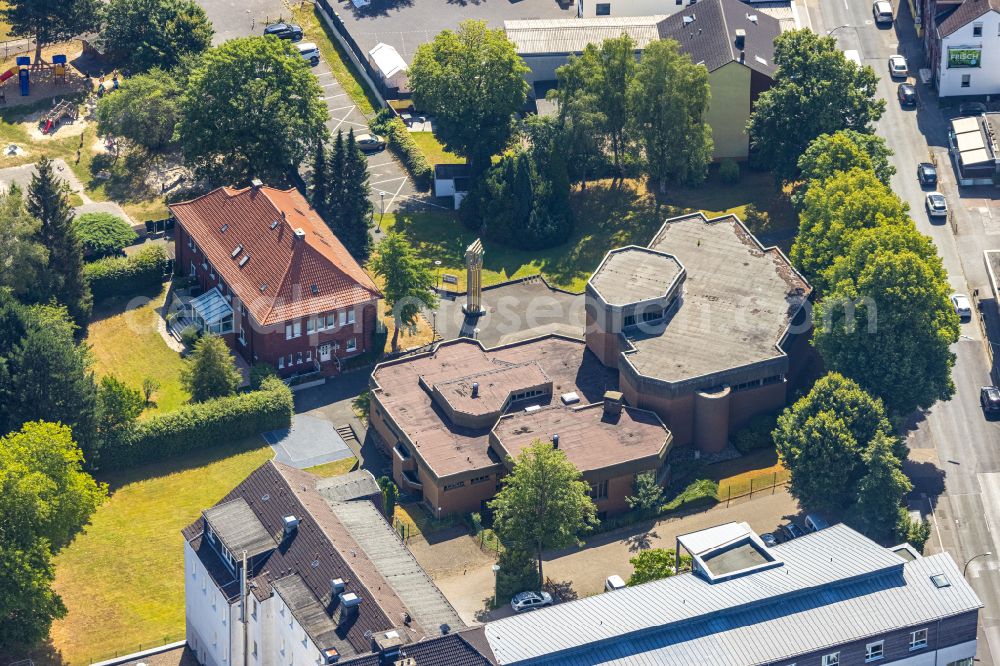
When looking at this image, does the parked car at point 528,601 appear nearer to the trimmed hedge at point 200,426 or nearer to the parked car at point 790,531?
the parked car at point 790,531

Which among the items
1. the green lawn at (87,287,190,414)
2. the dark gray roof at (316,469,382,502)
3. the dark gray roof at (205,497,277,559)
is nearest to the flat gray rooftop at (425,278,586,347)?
the green lawn at (87,287,190,414)

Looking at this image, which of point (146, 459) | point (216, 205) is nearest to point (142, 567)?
point (146, 459)

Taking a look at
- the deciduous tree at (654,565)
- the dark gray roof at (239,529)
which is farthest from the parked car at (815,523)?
the dark gray roof at (239,529)

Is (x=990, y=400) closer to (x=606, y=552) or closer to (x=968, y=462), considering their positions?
(x=968, y=462)

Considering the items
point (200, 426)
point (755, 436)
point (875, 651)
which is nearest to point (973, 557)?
point (875, 651)

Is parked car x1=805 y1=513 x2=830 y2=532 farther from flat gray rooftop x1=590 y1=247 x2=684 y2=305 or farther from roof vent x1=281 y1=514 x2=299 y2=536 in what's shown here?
roof vent x1=281 y1=514 x2=299 y2=536

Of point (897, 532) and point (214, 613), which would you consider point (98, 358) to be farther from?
point (897, 532)
